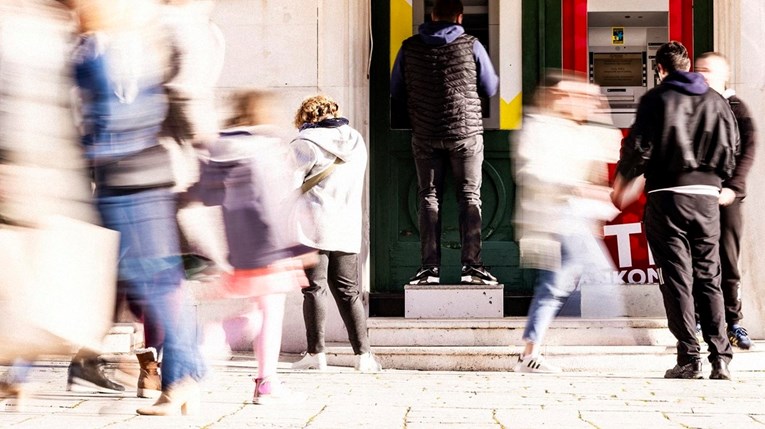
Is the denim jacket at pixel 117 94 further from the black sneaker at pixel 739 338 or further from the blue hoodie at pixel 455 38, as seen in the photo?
the black sneaker at pixel 739 338

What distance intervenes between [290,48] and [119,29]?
418 centimetres

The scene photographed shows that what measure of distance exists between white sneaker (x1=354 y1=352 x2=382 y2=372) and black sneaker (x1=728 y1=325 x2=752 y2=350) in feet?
7.68

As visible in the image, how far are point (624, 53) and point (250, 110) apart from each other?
4.41 metres

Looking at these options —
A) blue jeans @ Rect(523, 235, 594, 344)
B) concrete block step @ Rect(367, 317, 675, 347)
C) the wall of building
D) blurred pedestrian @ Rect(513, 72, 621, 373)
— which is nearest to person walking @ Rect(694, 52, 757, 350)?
concrete block step @ Rect(367, 317, 675, 347)

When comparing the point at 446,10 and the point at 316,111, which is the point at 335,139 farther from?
the point at 446,10

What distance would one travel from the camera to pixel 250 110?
221 inches

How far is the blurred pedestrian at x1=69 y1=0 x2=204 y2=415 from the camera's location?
4.56 meters

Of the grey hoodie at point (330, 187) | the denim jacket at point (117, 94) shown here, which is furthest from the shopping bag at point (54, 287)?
the grey hoodie at point (330, 187)

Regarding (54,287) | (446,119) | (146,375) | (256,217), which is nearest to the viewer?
(54,287)

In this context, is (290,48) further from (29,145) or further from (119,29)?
(29,145)

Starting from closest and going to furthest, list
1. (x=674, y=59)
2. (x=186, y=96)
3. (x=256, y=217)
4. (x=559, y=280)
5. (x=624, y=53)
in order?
(x=186, y=96) < (x=256, y=217) < (x=674, y=59) < (x=559, y=280) < (x=624, y=53)

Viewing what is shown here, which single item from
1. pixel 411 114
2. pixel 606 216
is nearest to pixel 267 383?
pixel 606 216

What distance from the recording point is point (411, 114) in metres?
8.48

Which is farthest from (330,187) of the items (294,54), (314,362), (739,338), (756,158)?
(756,158)
